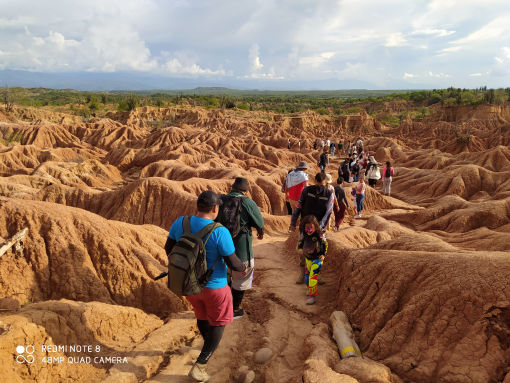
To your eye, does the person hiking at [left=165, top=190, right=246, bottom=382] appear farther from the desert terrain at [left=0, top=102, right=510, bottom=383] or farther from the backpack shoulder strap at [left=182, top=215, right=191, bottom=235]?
the desert terrain at [left=0, top=102, right=510, bottom=383]

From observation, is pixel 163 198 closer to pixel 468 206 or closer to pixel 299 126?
pixel 468 206

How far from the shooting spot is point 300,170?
299 inches

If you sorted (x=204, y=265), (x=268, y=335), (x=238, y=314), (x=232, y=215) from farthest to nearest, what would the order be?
(x=238, y=314)
(x=268, y=335)
(x=232, y=215)
(x=204, y=265)

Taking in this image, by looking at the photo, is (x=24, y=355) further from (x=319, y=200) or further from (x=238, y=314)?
(x=319, y=200)

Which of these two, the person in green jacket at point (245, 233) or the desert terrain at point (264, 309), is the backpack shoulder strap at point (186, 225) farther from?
the desert terrain at point (264, 309)

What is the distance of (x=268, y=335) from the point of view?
446cm

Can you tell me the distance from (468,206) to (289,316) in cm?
1199

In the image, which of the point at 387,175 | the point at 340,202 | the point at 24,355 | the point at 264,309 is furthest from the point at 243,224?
the point at 387,175

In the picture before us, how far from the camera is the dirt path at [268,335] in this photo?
3630 millimetres

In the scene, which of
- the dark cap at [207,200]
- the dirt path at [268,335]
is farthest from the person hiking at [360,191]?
the dark cap at [207,200]

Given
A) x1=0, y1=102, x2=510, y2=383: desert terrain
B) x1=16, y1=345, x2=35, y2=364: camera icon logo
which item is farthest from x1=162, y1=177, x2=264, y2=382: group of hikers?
x1=16, y1=345, x2=35, y2=364: camera icon logo

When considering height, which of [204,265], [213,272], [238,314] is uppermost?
[204,265]

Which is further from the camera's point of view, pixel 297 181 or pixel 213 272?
pixel 297 181

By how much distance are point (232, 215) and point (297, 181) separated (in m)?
3.77
